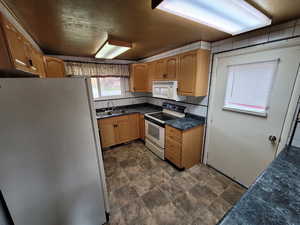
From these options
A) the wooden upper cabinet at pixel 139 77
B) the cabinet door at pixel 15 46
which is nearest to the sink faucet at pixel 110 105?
the wooden upper cabinet at pixel 139 77

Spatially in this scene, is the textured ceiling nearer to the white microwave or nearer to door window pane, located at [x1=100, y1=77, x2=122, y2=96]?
the white microwave

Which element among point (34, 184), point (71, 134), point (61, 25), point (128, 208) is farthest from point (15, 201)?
point (61, 25)

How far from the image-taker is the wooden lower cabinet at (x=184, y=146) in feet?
7.18

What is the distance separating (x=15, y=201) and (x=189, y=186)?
2077 mm

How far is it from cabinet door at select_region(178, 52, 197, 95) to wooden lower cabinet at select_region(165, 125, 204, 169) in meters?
0.74

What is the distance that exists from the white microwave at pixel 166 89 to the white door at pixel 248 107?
675 mm

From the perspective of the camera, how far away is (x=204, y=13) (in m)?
1.06

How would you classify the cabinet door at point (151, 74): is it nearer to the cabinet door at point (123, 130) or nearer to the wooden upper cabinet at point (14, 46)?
the cabinet door at point (123, 130)

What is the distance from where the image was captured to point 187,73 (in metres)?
2.19

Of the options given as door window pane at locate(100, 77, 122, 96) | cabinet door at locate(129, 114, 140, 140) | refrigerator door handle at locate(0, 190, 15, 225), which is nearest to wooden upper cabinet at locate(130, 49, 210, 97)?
cabinet door at locate(129, 114, 140, 140)

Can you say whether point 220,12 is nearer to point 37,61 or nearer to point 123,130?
point 37,61

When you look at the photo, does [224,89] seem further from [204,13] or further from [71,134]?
[71,134]

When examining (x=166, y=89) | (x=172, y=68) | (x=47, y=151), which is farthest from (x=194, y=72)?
(x=47, y=151)

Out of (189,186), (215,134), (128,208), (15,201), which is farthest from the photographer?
(215,134)
